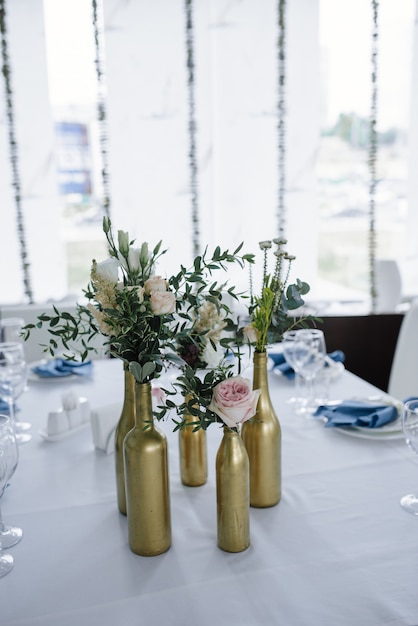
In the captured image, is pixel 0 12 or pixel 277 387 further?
pixel 0 12

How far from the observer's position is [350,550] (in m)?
0.93

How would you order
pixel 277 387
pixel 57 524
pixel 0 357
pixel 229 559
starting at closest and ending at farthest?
pixel 229 559 → pixel 57 524 → pixel 0 357 → pixel 277 387

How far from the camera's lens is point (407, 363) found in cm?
212

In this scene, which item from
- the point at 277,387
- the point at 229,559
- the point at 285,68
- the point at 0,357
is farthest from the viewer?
the point at 285,68

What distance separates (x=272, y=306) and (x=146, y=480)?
1.16ft

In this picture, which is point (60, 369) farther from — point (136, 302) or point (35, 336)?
point (136, 302)

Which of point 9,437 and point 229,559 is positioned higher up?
point 9,437

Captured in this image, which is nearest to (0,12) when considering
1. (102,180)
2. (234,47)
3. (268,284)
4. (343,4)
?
(102,180)

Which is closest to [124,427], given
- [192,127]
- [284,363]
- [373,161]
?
[284,363]

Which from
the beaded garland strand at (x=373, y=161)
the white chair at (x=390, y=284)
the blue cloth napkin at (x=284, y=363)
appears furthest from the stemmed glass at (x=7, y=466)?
the beaded garland strand at (x=373, y=161)

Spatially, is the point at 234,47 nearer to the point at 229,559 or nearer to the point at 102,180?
the point at 102,180

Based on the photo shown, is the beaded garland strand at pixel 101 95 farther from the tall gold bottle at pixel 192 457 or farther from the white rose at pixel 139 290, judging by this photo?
the white rose at pixel 139 290

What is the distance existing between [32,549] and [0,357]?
67 cm

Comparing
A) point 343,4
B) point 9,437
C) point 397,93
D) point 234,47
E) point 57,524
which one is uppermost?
point 343,4
